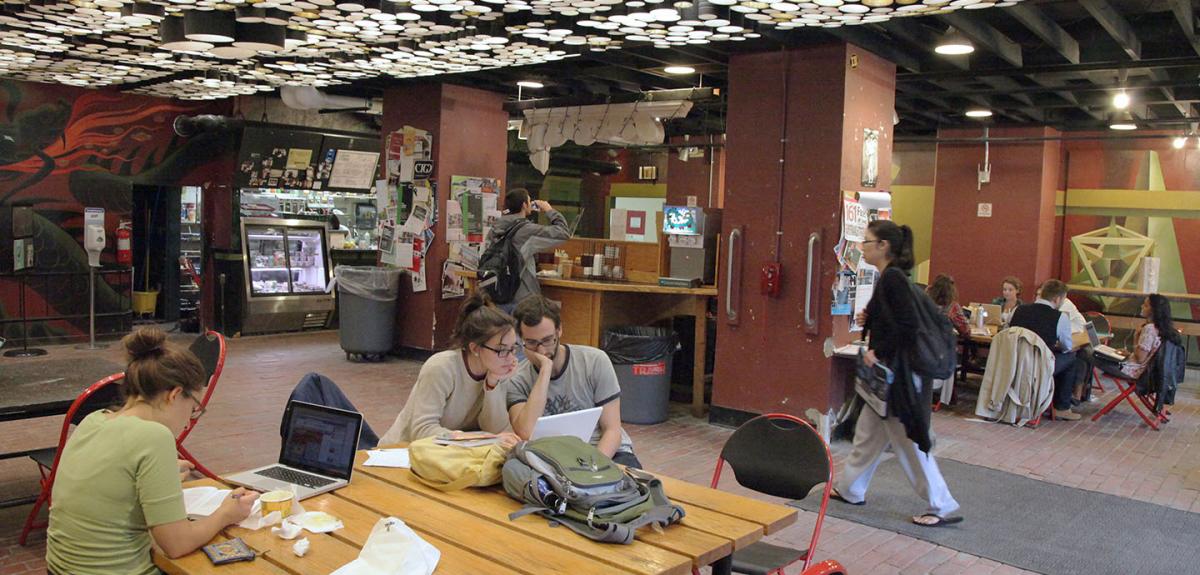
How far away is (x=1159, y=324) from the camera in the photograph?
7672mm

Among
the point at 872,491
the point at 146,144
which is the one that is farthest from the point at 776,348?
the point at 146,144

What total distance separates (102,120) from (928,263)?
10854 mm

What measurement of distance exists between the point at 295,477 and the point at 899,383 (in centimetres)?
317

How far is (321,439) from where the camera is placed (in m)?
2.90

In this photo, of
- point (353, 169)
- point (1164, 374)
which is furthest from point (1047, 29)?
→ point (353, 169)

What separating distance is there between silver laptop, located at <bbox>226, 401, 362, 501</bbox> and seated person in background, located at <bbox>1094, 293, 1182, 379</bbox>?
7.16 metres

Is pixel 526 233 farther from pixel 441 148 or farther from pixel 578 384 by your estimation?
pixel 578 384

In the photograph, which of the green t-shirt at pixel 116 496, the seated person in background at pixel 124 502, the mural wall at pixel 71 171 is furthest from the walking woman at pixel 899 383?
the mural wall at pixel 71 171

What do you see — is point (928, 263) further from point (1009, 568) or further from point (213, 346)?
point (213, 346)

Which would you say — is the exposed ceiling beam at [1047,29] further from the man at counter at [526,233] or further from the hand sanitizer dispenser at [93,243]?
the hand sanitizer dispenser at [93,243]

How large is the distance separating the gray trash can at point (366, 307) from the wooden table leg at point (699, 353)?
11.4 feet

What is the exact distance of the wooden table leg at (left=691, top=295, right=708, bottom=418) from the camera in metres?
7.37

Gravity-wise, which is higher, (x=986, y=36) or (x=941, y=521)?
(x=986, y=36)

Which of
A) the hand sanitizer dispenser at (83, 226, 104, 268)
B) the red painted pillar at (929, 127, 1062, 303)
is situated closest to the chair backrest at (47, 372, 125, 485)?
the hand sanitizer dispenser at (83, 226, 104, 268)
